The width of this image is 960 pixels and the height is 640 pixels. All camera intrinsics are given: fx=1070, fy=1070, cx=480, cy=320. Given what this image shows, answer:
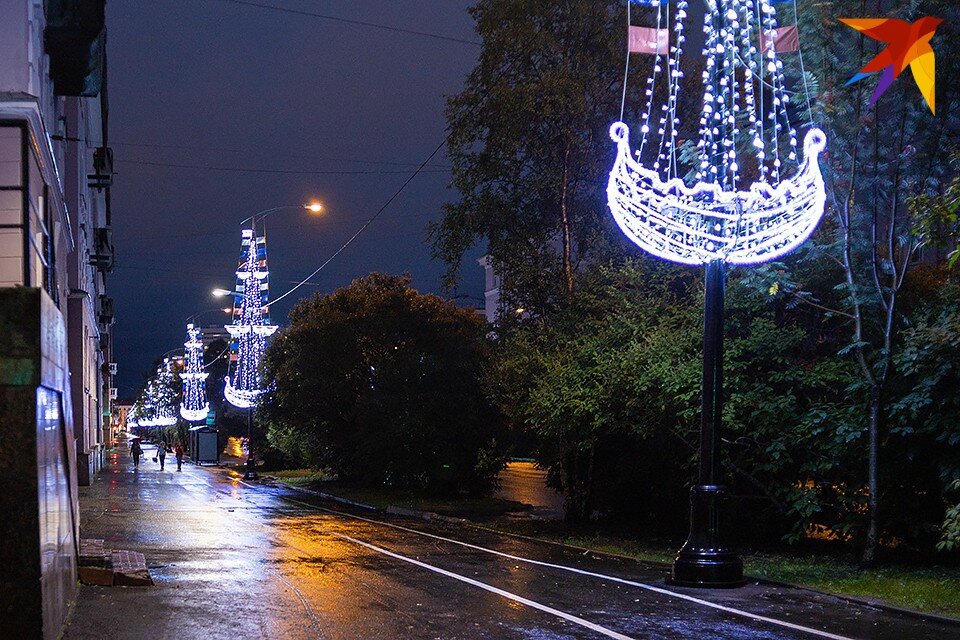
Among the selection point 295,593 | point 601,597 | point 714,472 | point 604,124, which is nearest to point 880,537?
point 714,472

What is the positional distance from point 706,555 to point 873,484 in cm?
340

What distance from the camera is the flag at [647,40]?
44.0 feet

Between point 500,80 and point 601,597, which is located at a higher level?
point 500,80

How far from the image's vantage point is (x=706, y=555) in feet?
47.7

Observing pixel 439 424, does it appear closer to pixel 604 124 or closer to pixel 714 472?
pixel 604 124

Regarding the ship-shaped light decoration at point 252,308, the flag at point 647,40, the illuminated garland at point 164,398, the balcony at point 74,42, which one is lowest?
the illuminated garland at point 164,398

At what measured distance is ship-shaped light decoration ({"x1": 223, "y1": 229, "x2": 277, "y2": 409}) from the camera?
48.1 metres

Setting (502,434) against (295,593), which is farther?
(502,434)

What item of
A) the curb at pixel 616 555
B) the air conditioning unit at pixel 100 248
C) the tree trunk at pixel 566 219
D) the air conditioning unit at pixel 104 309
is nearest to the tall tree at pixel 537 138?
the tree trunk at pixel 566 219

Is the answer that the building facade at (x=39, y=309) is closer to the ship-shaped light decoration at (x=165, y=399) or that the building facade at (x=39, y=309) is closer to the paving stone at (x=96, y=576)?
the paving stone at (x=96, y=576)

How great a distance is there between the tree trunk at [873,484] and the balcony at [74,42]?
17433 millimetres

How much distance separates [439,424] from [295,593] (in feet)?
82.8

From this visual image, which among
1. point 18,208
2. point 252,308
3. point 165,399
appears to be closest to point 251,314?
point 252,308

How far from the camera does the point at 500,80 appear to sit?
25.1m
